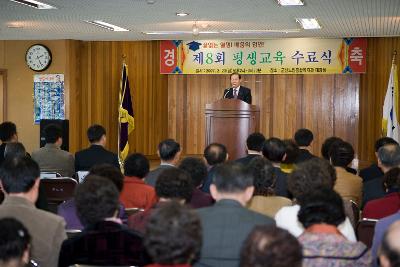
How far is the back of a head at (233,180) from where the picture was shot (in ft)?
10.2

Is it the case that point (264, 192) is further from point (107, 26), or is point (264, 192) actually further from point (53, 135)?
point (107, 26)

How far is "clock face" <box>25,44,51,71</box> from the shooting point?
12617 millimetres

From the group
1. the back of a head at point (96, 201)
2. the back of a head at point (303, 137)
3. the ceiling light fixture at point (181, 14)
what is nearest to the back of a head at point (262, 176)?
the back of a head at point (96, 201)

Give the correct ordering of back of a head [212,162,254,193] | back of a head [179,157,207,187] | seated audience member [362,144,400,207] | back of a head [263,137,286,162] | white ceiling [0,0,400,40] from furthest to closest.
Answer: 1. white ceiling [0,0,400,40]
2. back of a head [263,137,286,162]
3. seated audience member [362,144,400,207]
4. back of a head [179,157,207,187]
5. back of a head [212,162,254,193]

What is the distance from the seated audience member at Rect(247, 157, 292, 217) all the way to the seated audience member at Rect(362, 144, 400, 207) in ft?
3.75

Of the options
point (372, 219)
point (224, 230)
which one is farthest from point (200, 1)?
point (224, 230)

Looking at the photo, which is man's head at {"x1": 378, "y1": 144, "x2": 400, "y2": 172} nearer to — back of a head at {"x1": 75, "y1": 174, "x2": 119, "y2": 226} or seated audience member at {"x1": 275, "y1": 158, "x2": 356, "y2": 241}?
seated audience member at {"x1": 275, "y1": 158, "x2": 356, "y2": 241}

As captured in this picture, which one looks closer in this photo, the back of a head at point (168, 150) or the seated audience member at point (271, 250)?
the seated audience member at point (271, 250)

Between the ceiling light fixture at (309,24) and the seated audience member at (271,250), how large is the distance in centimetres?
831

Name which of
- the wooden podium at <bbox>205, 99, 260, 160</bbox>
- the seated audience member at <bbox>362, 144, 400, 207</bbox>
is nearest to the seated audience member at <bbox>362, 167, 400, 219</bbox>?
the seated audience member at <bbox>362, 144, 400, 207</bbox>

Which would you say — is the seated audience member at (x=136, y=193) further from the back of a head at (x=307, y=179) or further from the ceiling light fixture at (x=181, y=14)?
the ceiling light fixture at (x=181, y=14)

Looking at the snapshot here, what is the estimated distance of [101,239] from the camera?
2.87 meters

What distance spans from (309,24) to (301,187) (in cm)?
731

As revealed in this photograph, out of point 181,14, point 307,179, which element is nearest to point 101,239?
point 307,179
